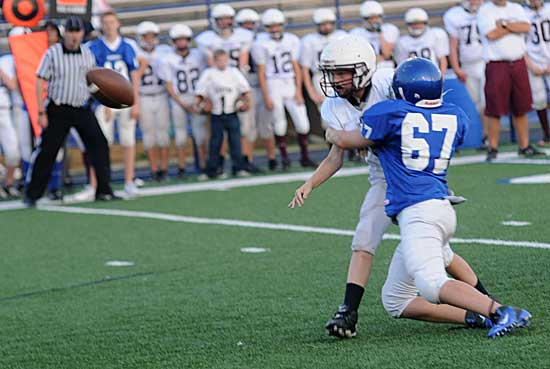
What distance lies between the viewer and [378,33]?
13531 millimetres

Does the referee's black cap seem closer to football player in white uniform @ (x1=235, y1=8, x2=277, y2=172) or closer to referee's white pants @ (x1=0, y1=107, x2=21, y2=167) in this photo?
referee's white pants @ (x1=0, y1=107, x2=21, y2=167)

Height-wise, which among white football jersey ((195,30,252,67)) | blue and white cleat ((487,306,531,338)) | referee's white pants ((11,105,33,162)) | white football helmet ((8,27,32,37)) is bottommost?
referee's white pants ((11,105,33,162))

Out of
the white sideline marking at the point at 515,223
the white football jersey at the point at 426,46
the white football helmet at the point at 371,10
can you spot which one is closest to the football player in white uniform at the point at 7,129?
the white football helmet at the point at 371,10

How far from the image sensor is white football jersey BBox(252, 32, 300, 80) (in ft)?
43.8

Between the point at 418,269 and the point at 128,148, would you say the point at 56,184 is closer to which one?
the point at 128,148

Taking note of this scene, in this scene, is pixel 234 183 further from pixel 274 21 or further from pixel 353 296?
pixel 353 296

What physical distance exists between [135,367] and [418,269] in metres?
1.14

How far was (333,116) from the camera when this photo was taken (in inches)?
190

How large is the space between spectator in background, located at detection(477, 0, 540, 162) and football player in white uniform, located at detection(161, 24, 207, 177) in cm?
331

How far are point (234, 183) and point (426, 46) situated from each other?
299 cm

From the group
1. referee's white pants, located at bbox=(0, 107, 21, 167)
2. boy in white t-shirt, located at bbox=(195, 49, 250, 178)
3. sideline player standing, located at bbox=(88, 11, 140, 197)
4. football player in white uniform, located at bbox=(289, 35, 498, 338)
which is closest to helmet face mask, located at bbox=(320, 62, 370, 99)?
football player in white uniform, located at bbox=(289, 35, 498, 338)

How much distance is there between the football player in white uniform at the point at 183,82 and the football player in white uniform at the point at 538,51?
361 cm

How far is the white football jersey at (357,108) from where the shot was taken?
15.7 ft

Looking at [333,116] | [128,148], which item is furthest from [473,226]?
[128,148]
